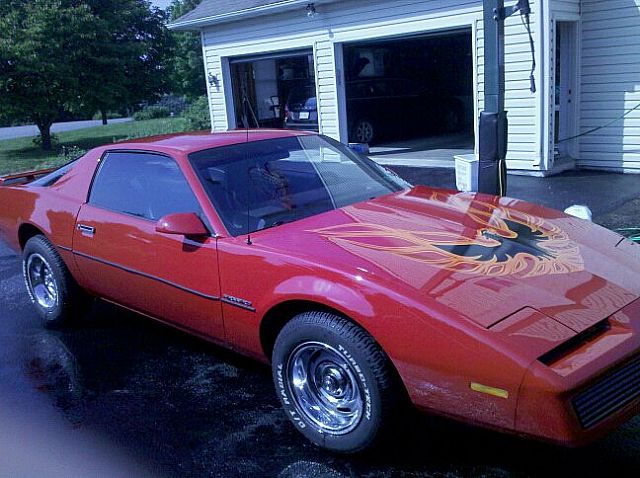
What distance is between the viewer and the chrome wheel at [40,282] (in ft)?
16.5

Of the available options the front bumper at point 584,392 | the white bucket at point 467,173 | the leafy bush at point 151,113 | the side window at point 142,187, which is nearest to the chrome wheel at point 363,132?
the white bucket at point 467,173

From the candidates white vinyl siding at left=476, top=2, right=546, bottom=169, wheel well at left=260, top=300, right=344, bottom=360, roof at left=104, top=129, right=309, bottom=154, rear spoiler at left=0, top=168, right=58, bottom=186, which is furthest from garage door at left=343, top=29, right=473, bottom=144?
wheel well at left=260, top=300, right=344, bottom=360

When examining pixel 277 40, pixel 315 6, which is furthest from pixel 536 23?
pixel 277 40

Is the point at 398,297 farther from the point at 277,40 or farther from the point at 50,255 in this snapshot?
the point at 277,40

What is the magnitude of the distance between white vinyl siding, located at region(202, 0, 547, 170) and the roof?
20.4ft

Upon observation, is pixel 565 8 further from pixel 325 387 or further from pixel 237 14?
pixel 325 387

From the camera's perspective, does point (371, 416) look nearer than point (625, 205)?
Yes

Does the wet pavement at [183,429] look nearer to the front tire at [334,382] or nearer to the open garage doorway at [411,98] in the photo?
the front tire at [334,382]

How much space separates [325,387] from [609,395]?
1.26m

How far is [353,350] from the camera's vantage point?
2.82 meters

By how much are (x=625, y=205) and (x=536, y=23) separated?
314cm

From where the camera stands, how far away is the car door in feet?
11.9

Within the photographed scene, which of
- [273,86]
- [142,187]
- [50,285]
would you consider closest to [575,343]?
[142,187]

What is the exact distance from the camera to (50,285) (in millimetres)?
5070
